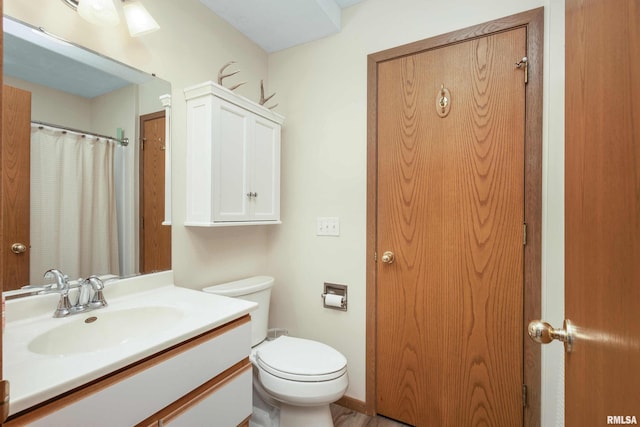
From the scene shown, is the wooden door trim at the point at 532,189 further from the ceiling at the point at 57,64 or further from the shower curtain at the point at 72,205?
the shower curtain at the point at 72,205

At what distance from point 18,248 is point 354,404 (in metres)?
1.76

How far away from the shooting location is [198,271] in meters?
1.57

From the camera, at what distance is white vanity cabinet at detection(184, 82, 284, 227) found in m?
1.43

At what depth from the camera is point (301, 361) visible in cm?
137

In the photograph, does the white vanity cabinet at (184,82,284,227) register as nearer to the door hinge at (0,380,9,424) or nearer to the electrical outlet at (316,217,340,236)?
the electrical outlet at (316,217,340,236)

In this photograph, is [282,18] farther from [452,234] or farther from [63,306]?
[63,306]

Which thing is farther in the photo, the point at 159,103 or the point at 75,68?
the point at 159,103

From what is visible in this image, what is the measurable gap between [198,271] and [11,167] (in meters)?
0.86

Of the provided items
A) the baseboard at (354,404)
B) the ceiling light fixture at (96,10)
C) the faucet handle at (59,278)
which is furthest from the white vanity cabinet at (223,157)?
the baseboard at (354,404)

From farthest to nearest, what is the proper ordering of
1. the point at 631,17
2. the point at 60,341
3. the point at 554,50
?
the point at 554,50, the point at 60,341, the point at 631,17

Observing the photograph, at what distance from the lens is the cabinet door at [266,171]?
1695 mm

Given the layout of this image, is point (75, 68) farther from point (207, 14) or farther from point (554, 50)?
point (554, 50)

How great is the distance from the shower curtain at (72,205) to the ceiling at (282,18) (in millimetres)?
1032

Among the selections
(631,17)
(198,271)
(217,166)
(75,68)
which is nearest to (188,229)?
(198,271)
